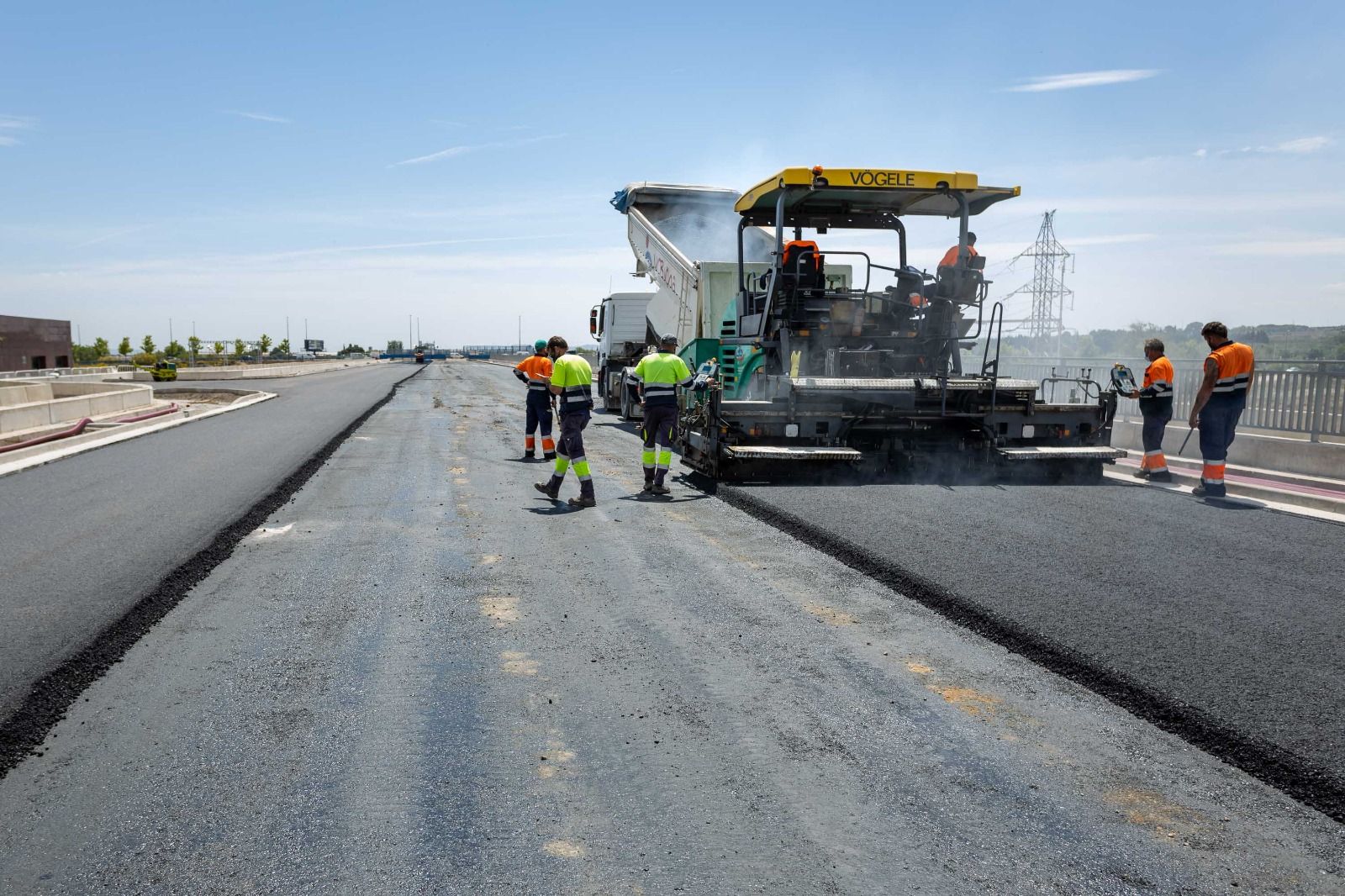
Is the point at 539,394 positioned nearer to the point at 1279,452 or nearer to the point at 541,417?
the point at 541,417

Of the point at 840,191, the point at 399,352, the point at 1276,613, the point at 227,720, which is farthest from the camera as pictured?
the point at 399,352

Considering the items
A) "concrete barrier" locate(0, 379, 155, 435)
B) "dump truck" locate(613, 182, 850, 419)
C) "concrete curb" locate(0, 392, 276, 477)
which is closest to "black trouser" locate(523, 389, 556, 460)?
"dump truck" locate(613, 182, 850, 419)

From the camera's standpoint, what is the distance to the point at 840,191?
10070 mm

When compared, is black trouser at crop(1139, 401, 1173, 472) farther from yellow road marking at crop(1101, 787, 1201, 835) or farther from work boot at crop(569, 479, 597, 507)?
yellow road marking at crop(1101, 787, 1201, 835)

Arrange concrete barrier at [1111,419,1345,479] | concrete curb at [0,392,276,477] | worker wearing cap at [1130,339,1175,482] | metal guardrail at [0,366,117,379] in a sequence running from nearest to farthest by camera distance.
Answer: concrete barrier at [1111,419,1345,479] → worker wearing cap at [1130,339,1175,482] → concrete curb at [0,392,276,477] → metal guardrail at [0,366,117,379]

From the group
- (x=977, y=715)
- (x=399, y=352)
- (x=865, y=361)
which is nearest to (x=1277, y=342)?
(x=865, y=361)

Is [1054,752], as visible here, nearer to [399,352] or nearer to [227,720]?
[227,720]

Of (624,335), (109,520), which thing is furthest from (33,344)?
(109,520)

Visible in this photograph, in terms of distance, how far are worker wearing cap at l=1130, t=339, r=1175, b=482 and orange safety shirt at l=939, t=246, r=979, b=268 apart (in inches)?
90.2

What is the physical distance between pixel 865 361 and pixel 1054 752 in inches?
280

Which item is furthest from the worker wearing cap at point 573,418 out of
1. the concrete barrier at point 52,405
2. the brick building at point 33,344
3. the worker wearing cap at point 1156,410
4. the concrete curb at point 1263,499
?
the brick building at point 33,344

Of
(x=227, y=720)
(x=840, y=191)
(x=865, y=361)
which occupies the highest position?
(x=840, y=191)

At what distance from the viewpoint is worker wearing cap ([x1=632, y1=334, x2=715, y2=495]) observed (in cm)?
945

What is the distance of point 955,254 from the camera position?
33.5 feet
